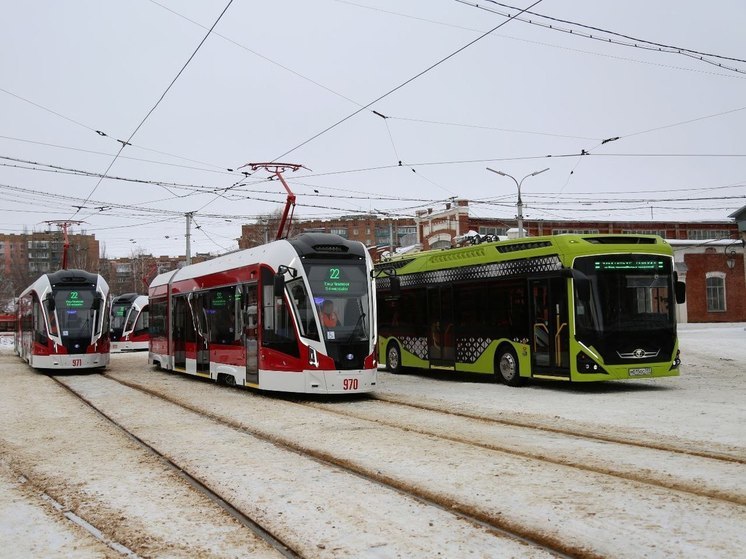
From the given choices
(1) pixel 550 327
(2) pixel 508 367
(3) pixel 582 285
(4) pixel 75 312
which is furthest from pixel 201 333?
(3) pixel 582 285

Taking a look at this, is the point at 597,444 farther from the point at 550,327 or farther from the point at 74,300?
the point at 74,300

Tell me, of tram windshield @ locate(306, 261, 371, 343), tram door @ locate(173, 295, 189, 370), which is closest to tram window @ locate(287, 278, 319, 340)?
tram windshield @ locate(306, 261, 371, 343)

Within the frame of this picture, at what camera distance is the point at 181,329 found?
22.6m

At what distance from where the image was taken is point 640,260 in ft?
53.5

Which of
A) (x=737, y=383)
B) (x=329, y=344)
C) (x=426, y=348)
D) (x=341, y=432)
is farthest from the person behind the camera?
(x=426, y=348)

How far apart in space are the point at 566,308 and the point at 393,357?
817cm

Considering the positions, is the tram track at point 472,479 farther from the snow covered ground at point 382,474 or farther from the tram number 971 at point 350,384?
the tram number 971 at point 350,384

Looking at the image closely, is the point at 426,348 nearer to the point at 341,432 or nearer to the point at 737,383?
the point at 737,383

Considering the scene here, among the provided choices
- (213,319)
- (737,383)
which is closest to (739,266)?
(737,383)

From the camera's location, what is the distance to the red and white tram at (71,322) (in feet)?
80.1

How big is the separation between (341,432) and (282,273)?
534 cm

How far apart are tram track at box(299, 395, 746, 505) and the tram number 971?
4.18ft

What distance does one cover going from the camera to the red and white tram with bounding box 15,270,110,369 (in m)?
24.4

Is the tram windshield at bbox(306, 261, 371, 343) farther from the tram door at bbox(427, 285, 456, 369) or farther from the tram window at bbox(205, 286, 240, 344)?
the tram door at bbox(427, 285, 456, 369)
